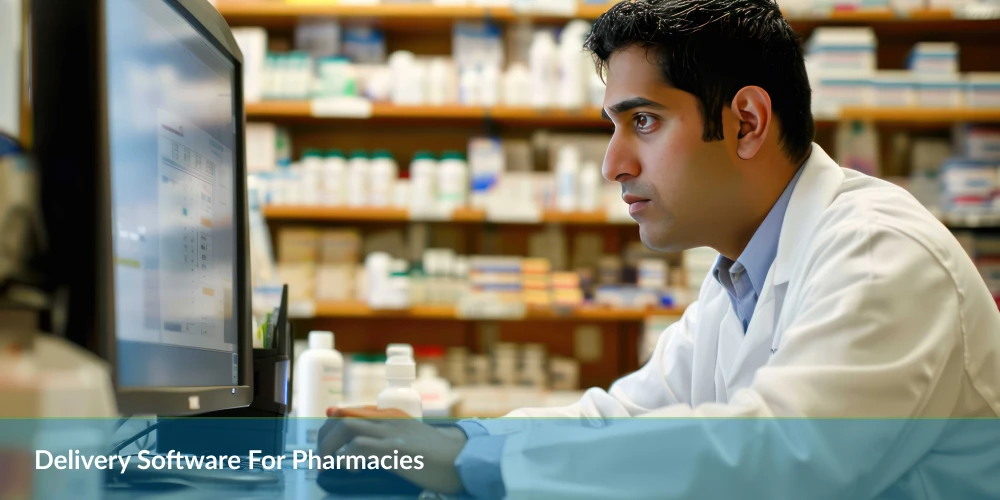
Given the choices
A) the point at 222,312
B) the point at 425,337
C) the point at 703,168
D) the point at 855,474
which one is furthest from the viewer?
the point at 425,337

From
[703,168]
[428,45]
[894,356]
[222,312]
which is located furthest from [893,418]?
[428,45]

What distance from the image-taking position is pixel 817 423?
714 mm

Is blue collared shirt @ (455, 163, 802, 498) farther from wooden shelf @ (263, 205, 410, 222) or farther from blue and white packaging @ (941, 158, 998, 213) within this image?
blue and white packaging @ (941, 158, 998, 213)

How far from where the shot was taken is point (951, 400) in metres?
0.81

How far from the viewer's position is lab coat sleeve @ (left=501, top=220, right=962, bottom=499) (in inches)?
27.8

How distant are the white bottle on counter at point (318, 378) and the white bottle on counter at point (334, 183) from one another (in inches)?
74.2

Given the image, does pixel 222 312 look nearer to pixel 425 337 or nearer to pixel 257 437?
pixel 257 437

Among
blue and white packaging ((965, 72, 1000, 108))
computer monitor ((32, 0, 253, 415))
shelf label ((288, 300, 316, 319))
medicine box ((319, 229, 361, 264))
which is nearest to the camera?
computer monitor ((32, 0, 253, 415))

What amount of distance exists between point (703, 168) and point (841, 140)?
249 cm

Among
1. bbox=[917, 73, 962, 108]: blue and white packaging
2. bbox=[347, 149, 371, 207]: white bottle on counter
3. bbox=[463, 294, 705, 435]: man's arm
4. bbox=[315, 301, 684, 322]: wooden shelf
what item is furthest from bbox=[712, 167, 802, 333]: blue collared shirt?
bbox=[917, 73, 962, 108]: blue and white packaging

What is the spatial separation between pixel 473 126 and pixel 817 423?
2.87m

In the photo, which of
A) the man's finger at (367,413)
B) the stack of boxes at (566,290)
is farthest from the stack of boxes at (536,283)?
the man's finger at (367,413)

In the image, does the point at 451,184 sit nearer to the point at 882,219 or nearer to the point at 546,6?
the point at 546,6

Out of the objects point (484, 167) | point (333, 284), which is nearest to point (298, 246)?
point (333, 284)
